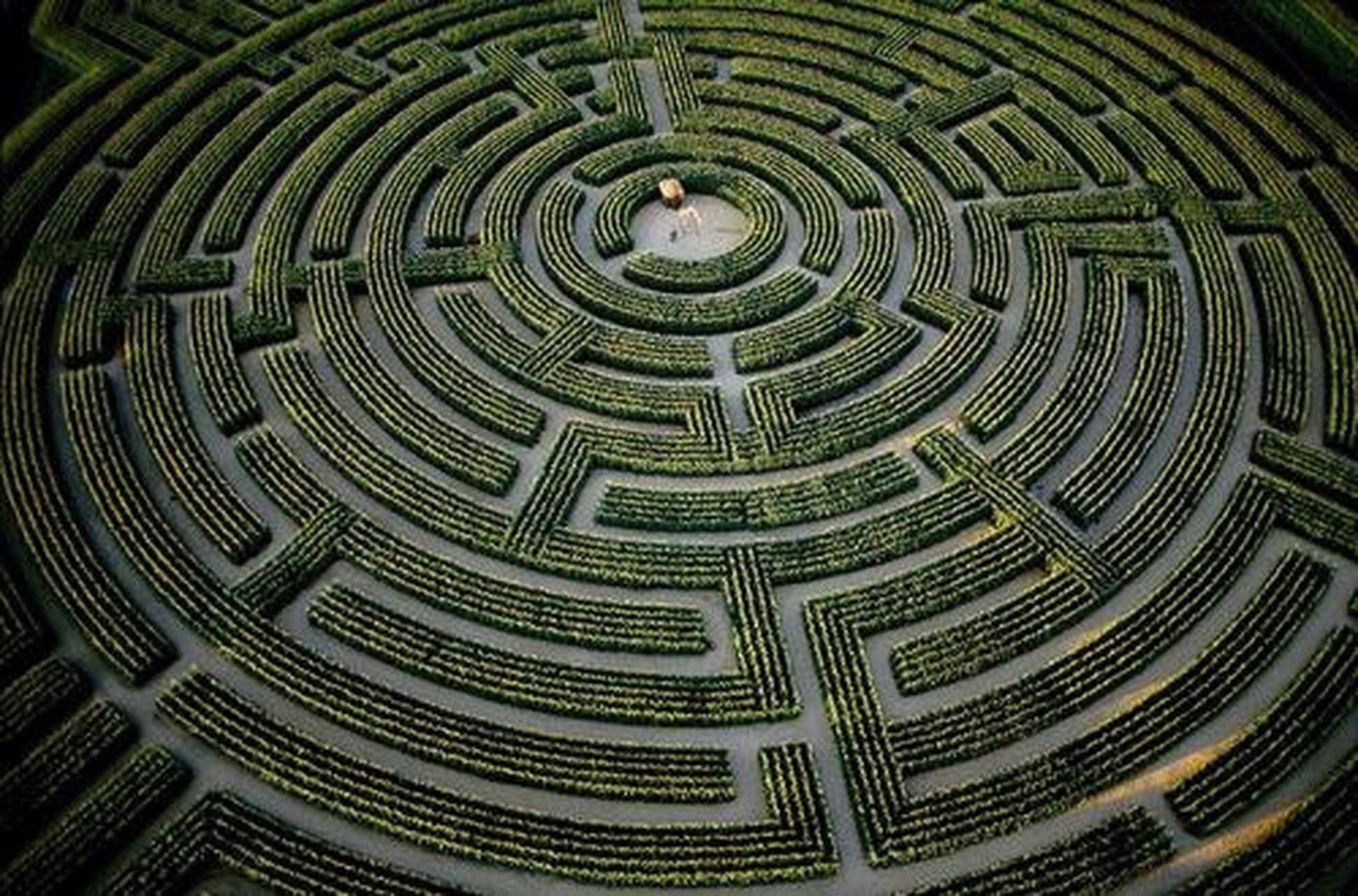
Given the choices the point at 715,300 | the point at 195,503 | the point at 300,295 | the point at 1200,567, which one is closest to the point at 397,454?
the point at 195,503

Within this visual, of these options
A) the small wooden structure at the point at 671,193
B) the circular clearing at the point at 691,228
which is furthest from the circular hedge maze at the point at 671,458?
the small wooden structure at the point at 671,193

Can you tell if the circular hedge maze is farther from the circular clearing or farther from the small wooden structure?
the small wooden structure

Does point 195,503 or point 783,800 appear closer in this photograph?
point 783,800

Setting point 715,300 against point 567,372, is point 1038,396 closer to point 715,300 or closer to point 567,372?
point 715,300

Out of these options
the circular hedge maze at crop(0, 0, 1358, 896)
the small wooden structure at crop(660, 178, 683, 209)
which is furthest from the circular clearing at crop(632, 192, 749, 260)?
the circular hedge maze at crop(0, 0, 1358, 896)

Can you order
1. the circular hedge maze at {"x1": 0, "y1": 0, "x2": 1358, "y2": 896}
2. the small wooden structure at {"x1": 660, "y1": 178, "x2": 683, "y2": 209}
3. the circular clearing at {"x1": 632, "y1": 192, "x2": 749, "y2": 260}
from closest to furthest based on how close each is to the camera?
the circular hedge maze at {"x1": 0, "y1": 0, "x2": 1358, "y2": 896} < the circular clearing at {"x1": 632, "y1": 192, "x2": 749, "y2": 260} < the small wooden structure at {"x1": 660, "y1": 178, "x2": 683, "y2": 209}

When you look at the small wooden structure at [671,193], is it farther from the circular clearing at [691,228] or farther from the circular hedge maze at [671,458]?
the circular hedge maze at [671,458]
